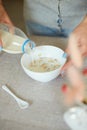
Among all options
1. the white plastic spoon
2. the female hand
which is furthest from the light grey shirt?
the white plastic spoon

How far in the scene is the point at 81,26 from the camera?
1.03 meters

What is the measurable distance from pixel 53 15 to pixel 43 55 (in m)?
0.24

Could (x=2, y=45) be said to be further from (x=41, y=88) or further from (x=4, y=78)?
(x=41, y=88)

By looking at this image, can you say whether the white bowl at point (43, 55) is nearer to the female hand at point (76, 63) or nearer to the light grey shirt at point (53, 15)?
the female hand at point (76, 63)

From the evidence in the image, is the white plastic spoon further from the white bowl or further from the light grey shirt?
the light grey shirt

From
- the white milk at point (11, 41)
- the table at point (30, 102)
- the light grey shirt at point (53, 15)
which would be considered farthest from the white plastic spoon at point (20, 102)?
the light grey shirt at point (53, 15)

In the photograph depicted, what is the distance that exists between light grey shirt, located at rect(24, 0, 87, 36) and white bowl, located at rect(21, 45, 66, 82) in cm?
22

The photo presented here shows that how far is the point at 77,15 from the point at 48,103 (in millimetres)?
505

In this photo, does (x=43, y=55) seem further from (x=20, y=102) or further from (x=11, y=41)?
(x=20, y=102)

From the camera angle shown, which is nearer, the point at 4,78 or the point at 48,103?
the point at 48,103

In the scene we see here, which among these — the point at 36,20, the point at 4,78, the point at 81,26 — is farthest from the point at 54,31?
the point at 4,78

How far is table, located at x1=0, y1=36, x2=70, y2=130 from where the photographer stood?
822mm

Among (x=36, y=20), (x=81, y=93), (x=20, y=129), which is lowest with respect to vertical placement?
(x=20, y=129)

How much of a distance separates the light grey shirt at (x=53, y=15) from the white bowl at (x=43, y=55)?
0.22 metres
